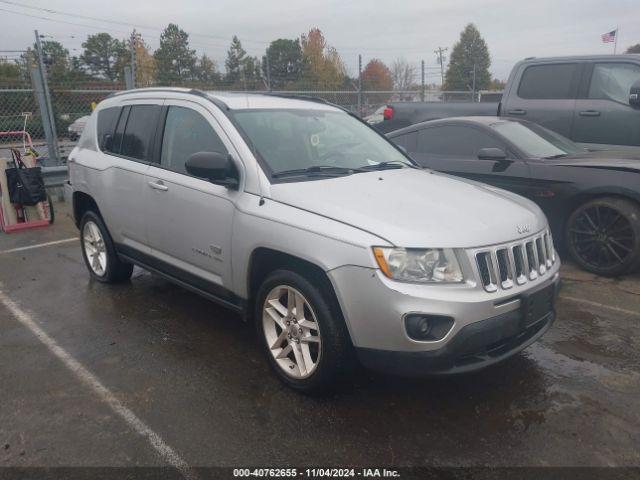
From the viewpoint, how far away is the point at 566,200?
5.37m

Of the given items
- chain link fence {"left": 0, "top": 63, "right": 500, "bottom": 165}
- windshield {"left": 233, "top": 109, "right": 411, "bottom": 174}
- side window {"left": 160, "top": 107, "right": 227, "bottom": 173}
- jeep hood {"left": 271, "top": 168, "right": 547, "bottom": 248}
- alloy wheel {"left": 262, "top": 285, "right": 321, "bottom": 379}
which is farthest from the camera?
chain link fence {"left": 0, "top": 63, "right": 500, "bottom": 165}

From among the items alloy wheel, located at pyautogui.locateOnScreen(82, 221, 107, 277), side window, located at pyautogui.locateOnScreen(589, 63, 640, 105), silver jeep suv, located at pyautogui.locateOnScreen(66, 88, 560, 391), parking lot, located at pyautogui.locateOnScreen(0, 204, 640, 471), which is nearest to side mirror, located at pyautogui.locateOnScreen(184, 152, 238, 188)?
silver jeep suv, located at pyautogui.locateOnScreen(66, 88, 560, 391)

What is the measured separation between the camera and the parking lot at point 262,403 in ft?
8.86

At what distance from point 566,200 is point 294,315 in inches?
138

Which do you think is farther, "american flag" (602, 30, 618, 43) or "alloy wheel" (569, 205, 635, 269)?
"american flag" (602, 30, 618, 43)

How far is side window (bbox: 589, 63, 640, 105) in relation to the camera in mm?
6812

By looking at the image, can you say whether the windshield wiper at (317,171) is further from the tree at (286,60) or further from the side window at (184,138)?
the tree at (286,60)

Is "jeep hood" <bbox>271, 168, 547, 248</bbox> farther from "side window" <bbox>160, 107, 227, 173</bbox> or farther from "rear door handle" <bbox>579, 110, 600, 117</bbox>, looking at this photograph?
"rear door handle" <bbox>579, 110, 600, 117</bbox>

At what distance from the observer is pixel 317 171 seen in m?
3.61

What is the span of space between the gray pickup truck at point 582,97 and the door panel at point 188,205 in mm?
5213

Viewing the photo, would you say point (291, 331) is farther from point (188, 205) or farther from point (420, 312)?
point (188, 205)

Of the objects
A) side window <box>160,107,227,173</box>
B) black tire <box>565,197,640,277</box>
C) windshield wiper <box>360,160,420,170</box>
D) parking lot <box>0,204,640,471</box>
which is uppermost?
side window <box>160,107,227,173</box>

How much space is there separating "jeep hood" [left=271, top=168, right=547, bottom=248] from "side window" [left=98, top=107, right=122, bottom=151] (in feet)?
7.69

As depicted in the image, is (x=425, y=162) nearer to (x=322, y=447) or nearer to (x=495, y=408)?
(x=495, y=408)
